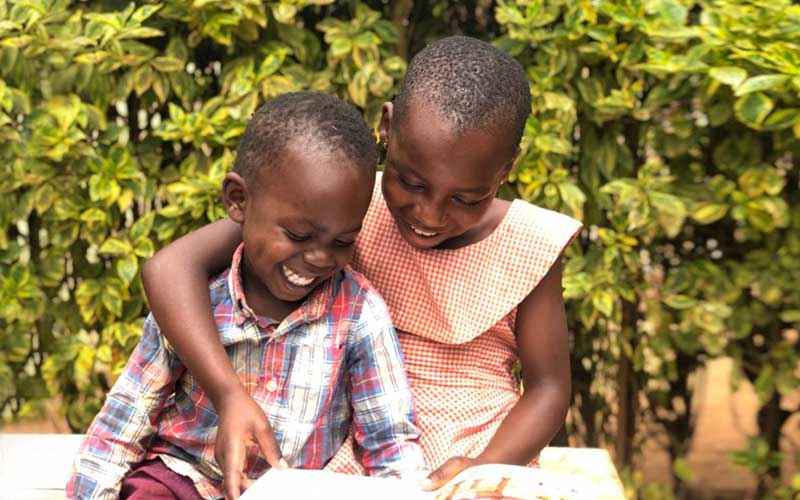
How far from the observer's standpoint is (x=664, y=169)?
3.35 m

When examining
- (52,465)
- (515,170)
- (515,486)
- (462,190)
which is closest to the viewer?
(515,486)

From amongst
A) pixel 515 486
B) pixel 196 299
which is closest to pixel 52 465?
pixel 196 299

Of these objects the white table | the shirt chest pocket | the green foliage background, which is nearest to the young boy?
the shirt chest pocket

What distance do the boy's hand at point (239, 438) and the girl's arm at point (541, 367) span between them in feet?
1.59

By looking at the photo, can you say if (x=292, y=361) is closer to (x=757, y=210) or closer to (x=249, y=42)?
(x=249, y=42)

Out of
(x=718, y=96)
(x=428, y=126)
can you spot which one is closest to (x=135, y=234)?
(x=428, y=126)

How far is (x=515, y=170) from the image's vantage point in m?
3.21

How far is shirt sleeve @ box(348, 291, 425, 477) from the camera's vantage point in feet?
6.72

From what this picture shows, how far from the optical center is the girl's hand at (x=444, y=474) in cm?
187

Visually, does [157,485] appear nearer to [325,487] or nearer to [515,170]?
[325,487]

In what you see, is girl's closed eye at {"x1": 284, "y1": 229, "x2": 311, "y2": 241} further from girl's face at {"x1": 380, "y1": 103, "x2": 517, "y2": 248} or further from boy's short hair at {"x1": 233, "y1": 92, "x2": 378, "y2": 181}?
girl's face at {"x1": 380, "y1": 103, "x2": 517, "y2": 248}

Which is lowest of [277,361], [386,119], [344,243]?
[277,361]

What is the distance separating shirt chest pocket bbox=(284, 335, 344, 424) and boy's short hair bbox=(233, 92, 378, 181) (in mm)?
318

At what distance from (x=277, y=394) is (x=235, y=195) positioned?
0.36 metres
